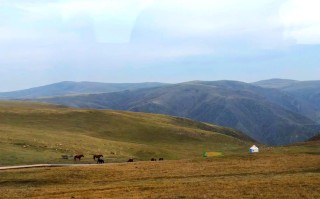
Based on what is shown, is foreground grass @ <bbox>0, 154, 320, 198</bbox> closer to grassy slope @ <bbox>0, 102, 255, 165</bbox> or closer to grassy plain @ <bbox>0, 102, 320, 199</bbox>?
grassy plain @ <bbox>0, 102, 320, 199</bbox>

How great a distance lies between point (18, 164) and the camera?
67.2 m

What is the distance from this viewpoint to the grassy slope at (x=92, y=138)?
79688 mm

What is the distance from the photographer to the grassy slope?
79.7 metres

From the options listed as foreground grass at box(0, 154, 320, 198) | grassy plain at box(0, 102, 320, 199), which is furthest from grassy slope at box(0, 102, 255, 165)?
foreground grass at box(0, 154, 320, 198)

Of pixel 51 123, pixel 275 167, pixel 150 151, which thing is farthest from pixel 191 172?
pixel 51 123

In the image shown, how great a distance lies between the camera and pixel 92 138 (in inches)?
4077

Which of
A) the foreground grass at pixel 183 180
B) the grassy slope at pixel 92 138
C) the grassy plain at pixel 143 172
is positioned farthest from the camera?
the grassy slope at pixel 92 138

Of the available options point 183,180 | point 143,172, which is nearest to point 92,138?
point 143,172

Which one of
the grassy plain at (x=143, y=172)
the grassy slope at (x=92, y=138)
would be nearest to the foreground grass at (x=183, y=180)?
the grassy plain at (x=143, y=172)

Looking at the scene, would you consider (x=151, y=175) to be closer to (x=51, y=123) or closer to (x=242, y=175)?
(x=242, y=175)

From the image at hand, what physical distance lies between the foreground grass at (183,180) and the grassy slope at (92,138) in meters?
20.8

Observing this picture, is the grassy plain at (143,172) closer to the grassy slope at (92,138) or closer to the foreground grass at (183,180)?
the foreground grass at (183,180)

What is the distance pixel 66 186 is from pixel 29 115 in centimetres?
9003

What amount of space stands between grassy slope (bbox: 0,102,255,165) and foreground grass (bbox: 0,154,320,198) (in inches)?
819
